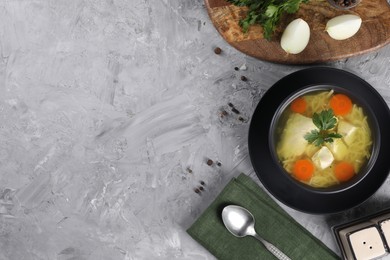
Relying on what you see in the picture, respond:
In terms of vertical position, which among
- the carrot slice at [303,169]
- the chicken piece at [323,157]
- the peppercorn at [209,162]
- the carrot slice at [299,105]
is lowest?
the peppercorn at [209,162]

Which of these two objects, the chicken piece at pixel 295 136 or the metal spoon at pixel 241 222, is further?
the metal spoon at pixel 241 222

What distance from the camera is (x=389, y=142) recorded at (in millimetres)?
1718

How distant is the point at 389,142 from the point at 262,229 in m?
0.49

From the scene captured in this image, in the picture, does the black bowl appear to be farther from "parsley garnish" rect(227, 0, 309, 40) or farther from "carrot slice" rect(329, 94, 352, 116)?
"parsley garnish" rect(227, 0, 309, 40)

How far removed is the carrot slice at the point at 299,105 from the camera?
1.72 m

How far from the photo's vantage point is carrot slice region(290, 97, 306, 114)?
5.63 feet

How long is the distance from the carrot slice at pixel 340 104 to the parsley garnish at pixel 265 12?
0.92ft

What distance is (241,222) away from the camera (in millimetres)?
1851

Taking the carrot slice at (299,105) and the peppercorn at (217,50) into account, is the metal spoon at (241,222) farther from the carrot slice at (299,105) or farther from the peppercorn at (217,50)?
the peppercorn at (217,50)

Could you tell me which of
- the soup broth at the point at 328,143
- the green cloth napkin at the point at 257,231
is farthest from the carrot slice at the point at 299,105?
the green cloth napkin at the point at 257,231

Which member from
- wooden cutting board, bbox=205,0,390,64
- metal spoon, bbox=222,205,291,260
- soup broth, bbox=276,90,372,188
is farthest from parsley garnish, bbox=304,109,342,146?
metal spoon, bbox=222,205,291,260

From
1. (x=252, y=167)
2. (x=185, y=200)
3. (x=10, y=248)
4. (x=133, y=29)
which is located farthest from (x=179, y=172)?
(x=10, y=248)

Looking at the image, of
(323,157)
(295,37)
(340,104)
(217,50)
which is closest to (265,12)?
(295,37)

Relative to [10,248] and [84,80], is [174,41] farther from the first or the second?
[10,248]
